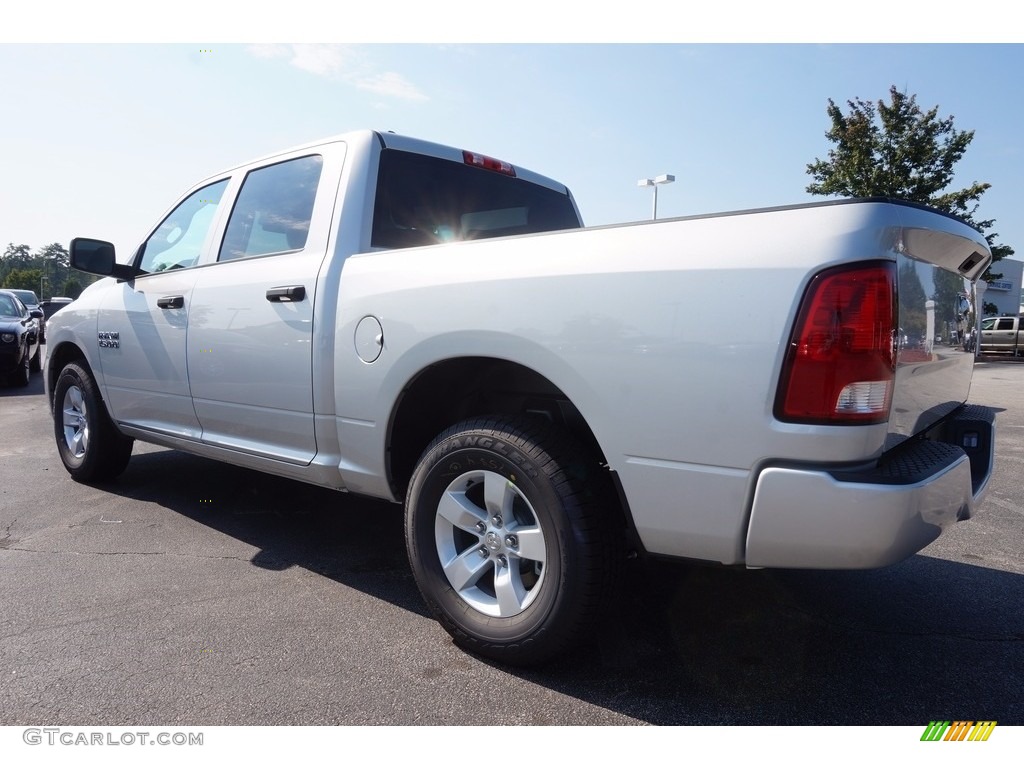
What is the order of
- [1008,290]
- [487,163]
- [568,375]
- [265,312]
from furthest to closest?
[1008,290], [487,163], [265,312], [568,375]

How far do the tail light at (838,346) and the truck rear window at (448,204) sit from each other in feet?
6.27

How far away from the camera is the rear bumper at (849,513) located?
1775 millimetres

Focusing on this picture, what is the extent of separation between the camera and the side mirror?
4.07 m

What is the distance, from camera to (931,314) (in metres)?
2.20

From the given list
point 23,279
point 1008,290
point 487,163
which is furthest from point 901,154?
point 23,279

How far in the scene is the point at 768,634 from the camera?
2645mm

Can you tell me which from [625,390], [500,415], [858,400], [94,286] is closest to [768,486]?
[858,400]

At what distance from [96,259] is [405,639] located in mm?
2992

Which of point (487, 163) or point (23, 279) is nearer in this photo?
point (487, 163)

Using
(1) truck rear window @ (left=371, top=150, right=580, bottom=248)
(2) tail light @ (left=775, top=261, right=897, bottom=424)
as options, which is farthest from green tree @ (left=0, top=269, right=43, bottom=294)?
(2) tail light @ (left=775, top=261, right=897, bottom=424)

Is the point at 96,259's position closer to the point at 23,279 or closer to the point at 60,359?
the point at 60,359

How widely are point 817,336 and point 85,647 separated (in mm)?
2628

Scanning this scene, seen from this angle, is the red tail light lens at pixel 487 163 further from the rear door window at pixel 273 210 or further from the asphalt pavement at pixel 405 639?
the asphalt pavement at pixel 405 639
